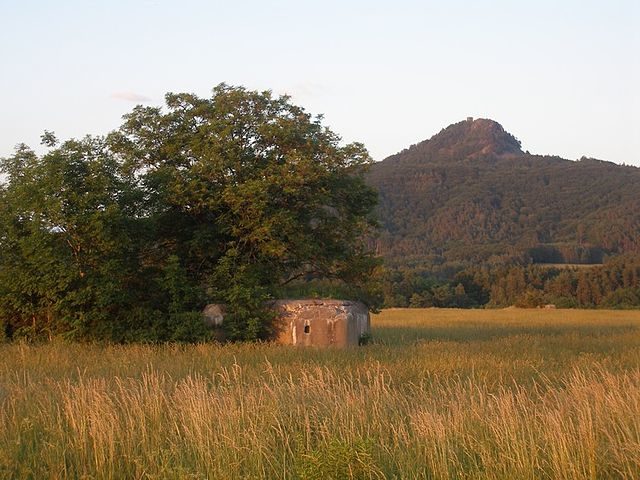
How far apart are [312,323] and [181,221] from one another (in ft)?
15.6

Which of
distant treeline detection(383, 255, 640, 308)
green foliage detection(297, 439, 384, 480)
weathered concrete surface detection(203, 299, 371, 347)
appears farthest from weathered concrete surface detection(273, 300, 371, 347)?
distant treeline detection(383, 255, 640, 308)

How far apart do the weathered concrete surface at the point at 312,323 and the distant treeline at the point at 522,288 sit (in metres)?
52.5

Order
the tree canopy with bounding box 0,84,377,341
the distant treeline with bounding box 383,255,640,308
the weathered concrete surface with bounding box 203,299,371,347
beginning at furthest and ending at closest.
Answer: the distant treeline with bounding box 383,255,640,308 < the weathered concrete surface with bounding box 203,299,371,347 < the tree canopy with bounding box 0,84,377,341

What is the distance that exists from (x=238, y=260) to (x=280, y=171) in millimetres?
2760

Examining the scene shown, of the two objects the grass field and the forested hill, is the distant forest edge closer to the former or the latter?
the forested hill

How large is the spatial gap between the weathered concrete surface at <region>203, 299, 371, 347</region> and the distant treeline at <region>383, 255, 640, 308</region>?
52483 mm

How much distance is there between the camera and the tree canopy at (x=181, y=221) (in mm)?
18188

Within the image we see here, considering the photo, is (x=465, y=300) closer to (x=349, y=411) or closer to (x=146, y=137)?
(x=146, y=137)

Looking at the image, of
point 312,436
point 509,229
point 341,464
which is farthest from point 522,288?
point 509,229

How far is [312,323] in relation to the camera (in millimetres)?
19953

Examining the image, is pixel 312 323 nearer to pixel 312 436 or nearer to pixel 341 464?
pixel 312 436

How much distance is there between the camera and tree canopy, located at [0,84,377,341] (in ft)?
59.7

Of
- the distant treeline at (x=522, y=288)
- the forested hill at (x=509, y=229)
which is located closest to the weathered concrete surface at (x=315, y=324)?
the distant treeline at (x=522, y=288)

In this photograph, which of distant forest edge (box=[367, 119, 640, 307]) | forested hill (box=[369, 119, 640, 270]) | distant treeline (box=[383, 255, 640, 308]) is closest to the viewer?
distant treeline (box=[383, 255, 640, 308])
